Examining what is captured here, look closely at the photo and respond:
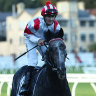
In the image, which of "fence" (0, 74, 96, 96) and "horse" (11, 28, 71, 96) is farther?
"fence" (0, 74, 96, 96)

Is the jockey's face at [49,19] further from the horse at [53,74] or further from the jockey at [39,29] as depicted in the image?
the horse at [53,74]

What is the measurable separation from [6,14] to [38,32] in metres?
101


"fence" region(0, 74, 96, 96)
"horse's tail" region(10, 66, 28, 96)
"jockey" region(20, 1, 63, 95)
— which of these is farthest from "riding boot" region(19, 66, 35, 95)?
"fence" region(0, 74, 96, 96)

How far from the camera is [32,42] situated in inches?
351

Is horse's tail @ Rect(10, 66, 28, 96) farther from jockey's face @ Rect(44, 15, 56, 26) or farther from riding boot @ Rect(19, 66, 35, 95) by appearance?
jockey's face @ Rect(44, 15, 56, 26)

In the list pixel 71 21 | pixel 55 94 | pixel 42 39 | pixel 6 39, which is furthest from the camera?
pixel 6 39

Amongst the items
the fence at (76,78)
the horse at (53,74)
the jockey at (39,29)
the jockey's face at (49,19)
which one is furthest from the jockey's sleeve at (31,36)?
the fence at (76,78)

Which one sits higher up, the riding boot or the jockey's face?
the jockey's face

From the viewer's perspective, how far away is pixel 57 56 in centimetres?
748

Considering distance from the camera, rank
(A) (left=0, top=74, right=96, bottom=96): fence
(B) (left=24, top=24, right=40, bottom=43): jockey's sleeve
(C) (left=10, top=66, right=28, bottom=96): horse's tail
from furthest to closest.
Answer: (A) (left=0, top=74, right=96, bottom=96): fence → (C) (left=10, top=66, right=28, bottom=96): horse's tail → (B) (left=24, top=24, right=40, bottom=43): jockey's sleeve

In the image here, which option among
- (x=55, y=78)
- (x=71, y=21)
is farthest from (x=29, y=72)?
(x=71, y=21)

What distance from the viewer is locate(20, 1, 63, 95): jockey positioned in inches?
323

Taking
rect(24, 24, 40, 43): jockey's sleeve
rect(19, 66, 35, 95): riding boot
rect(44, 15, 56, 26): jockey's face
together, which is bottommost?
rect(19, 66, 35, 95): riding boot

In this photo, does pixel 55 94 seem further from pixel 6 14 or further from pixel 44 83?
pixel 6 14
